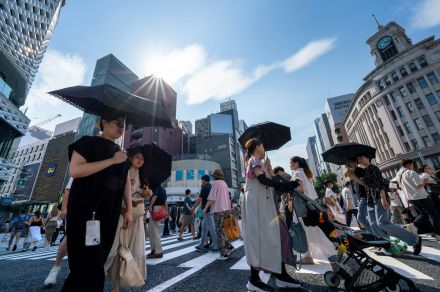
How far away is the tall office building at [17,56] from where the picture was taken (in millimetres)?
31250

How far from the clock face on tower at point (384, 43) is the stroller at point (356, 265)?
206 ft

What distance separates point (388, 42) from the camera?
47844mm

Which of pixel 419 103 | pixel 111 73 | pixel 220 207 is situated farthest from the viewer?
pixel 111 73

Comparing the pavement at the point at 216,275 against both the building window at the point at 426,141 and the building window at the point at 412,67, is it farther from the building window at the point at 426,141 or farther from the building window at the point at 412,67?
the building window at the point at 412,67

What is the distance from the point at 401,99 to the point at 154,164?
55309 mm

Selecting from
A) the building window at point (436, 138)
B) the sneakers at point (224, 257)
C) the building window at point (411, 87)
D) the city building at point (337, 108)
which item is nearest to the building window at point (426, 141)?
the building window at point (436, 138)

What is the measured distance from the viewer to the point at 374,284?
2115 mm

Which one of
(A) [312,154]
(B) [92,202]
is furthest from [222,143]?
(A) [312,154]

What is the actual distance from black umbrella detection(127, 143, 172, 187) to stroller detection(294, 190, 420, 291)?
2.09m

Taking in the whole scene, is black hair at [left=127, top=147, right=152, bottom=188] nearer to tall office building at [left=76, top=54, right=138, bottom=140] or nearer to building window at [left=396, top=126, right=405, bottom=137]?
building window at [left=396, top=126, right=405, bottom=137]

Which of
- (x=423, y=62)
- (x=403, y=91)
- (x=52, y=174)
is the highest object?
(x=423, y=62)

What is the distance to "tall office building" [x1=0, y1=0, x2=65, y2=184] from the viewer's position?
1230 inches

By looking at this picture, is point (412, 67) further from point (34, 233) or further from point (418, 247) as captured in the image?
point (34, 233)

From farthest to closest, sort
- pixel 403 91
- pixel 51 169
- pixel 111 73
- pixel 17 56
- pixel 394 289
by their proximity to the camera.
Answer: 1. pixel 111 73
2. pixel 51 169
3. pixel 403 91
4. pixel 17 56
5. pixel 394 289
